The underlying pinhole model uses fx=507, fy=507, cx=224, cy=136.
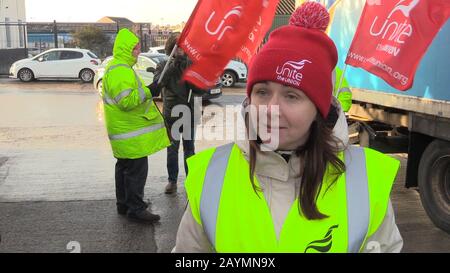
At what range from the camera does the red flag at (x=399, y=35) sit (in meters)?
3.60

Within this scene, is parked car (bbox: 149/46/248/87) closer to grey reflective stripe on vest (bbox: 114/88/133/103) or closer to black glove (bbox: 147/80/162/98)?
black glove (bbox: 147/80/162/98)

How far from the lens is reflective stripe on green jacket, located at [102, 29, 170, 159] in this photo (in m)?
4.88

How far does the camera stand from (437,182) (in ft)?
15.9

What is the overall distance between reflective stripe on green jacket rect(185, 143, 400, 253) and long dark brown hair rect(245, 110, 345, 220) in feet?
0.06

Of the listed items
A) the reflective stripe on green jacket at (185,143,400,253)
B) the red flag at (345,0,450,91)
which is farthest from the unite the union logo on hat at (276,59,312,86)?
the red flag at (345,0,450,91)

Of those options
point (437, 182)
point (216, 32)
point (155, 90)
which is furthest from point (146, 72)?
point (437, 182)

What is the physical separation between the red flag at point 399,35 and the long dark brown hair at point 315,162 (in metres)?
2.17

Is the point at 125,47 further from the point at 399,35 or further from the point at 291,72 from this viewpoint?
the point at 291,72

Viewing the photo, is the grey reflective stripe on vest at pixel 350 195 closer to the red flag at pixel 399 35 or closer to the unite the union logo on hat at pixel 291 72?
the unite the union logo on hat at pixel 291 72

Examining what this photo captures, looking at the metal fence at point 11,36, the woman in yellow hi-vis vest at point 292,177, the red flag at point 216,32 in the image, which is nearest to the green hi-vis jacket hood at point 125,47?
the red flag at point 216,32

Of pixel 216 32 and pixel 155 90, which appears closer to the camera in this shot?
pixel 216 32

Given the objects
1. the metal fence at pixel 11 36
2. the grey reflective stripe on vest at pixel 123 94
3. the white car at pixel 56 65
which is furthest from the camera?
the metal fence at pixel 11 36

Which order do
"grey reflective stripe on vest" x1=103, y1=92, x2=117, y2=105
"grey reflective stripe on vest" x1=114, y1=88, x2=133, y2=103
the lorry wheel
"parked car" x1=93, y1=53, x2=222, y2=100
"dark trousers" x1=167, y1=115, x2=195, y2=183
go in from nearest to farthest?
the lorry wheel < "grey reflective stripe on vest" x1=114, y1=88, x2=133, y2=103 < "grey reflective stripe on vest" x1=103, y1=92, x2=117, y2=105 < "dark trousers" x1=167, y1=115, x2=195, y2=183 < "parked car" x1=93, y1=53, x2=222, y2=100

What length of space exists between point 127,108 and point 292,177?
3.46 meters
